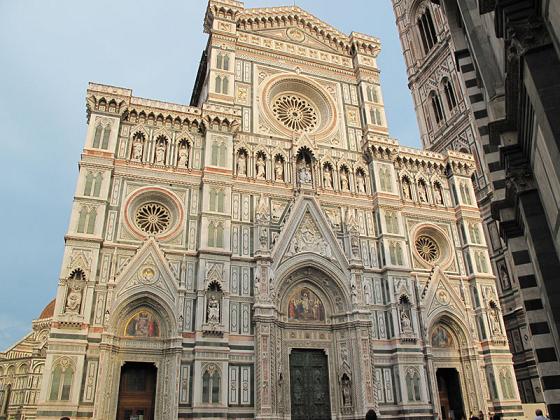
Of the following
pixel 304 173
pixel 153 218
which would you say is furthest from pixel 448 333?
pixel 153 218

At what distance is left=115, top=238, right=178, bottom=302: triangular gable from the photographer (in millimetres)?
18969

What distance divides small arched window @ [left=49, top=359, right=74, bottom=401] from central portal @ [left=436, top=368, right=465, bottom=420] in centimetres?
1699

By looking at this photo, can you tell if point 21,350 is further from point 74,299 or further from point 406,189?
point 406,189

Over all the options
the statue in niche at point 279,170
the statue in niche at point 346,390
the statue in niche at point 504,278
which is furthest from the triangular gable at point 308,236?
the statue in niche at point 504,278

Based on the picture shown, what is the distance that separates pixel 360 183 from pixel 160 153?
10.8m

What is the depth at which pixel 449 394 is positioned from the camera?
2350 centimetres

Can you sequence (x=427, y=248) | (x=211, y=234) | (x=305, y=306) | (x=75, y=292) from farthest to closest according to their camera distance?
(x=427, y=248)
(x=305, y=306)
(x=211, y=234)
(x=75, y=292)

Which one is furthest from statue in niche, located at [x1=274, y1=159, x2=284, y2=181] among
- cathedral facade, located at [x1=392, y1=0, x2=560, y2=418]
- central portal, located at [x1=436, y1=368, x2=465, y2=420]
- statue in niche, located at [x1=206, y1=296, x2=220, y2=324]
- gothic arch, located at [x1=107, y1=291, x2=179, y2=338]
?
central portal, located at [x1=436, y1=368, x2=465, y2=420]

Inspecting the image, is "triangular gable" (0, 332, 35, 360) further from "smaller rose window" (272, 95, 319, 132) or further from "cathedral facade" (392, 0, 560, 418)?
"cathedral facade" (392, 0, 560, 418)

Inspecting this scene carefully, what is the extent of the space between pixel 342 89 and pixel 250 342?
16.5m

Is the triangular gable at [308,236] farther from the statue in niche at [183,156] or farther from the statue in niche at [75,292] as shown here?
the statue in niche at [75,292]

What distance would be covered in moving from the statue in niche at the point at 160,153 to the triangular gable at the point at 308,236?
661 centimetres

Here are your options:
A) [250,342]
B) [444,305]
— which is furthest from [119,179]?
[444,305]

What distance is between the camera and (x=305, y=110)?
2770 cm
